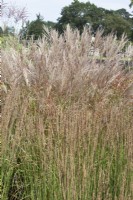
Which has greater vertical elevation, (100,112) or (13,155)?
(100,112)

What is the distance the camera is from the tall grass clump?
2.74 metres

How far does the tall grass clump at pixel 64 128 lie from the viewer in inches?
108

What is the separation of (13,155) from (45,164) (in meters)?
0.37

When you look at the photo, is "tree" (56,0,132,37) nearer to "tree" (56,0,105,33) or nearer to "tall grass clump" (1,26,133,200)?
"tree" (56,0,105,33)

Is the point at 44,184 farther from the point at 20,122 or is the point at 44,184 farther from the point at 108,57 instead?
the point at 108,57

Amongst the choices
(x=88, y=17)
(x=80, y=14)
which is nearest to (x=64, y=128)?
(x=88, y=17)

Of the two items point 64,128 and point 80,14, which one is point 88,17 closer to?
point 80,14

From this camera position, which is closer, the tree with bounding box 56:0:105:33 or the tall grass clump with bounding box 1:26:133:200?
the tall grass clump with bounding box 1:26:133:200

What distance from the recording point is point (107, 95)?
3811 mm

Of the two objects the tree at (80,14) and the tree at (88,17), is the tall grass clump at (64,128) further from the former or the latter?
the tree at (80,14)

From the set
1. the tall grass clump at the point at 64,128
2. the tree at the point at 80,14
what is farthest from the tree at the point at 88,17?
the tall grass clump at the point at 64,128

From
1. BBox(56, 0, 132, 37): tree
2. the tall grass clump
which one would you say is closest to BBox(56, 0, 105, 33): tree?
BBox(56, 0, 132, 37): tree

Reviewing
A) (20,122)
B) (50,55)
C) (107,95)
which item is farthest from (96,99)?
(20,122)

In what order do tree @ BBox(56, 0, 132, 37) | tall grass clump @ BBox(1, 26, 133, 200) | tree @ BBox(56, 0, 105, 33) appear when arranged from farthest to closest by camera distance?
tree @ BBox(56, 0, 105, 33) → tree @ BBox(56, 0, 132, 37) → tall grass clump @ BBox(1, 26, 133, 200)
